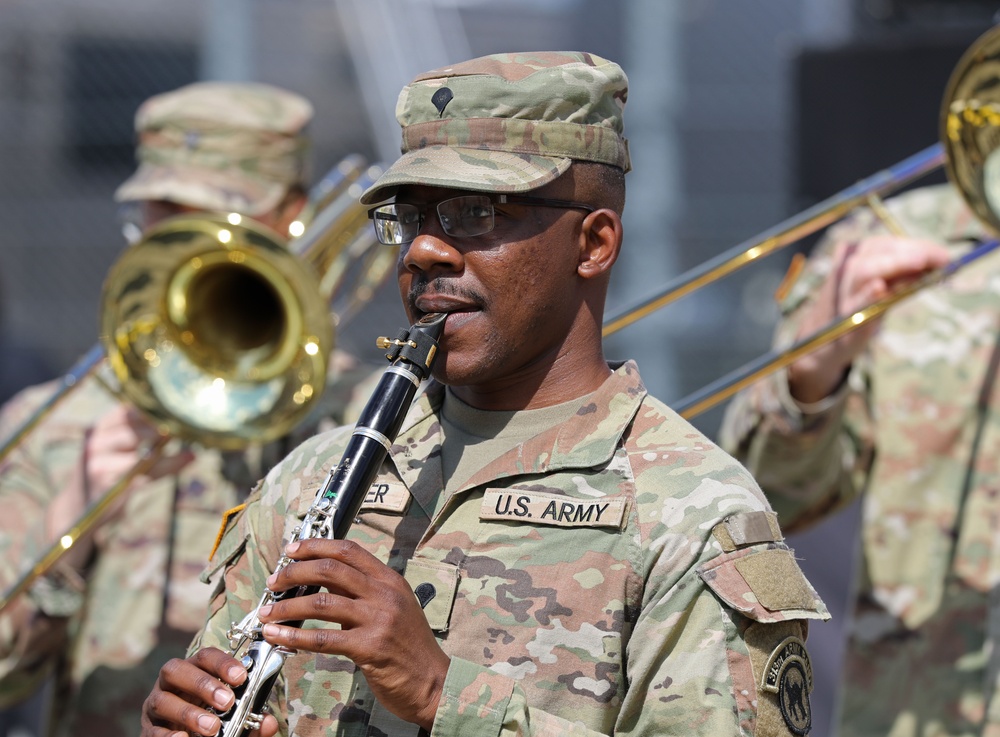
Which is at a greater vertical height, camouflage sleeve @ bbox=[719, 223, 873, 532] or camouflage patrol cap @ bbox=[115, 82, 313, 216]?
camouflage patrol cap @ bbox=[115, 82, 313, 216]

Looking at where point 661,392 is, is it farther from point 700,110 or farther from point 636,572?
point 636,572

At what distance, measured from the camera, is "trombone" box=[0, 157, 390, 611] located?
3395 mm

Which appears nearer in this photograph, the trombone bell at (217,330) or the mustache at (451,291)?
the mustache at (451,291)

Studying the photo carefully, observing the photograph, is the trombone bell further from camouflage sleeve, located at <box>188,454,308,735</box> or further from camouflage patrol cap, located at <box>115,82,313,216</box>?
camouflage sleeve, located at <box>188,454,308,735</box>

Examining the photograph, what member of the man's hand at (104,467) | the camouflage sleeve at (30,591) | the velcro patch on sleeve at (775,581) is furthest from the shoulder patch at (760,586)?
the camouflage sleeve at (30,591)

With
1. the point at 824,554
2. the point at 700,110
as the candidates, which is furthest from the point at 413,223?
the point at 700,110

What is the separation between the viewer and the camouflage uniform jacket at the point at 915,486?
3.32 metres

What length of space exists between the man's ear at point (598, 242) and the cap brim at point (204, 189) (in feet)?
6.05

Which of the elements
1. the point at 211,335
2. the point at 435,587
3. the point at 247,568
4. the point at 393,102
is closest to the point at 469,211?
the point at 435,587

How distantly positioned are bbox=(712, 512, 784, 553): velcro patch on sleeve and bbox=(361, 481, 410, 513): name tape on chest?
438 millimetres

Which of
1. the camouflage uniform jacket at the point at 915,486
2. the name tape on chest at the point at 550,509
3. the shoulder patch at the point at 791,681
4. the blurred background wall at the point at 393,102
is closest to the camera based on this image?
the shoulder patch at the point at 791,681

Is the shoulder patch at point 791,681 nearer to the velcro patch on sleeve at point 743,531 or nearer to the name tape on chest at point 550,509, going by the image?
the velcro patch on sleeve at point 743,531

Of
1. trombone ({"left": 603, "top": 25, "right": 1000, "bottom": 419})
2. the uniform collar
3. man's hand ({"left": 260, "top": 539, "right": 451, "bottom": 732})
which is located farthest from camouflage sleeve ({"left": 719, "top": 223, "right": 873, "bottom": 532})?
man's hand ({"left": 260, "top": 539, "right": 451, "bottom": 732})

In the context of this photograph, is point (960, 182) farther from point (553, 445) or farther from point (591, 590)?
point (591, 590)
